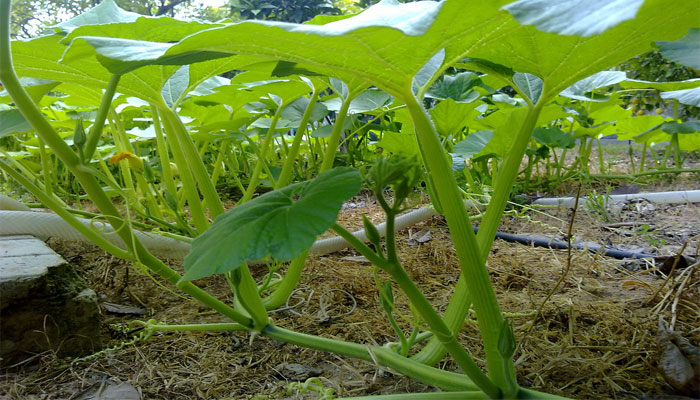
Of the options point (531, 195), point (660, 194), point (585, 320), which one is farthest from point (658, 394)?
point (531, 195)

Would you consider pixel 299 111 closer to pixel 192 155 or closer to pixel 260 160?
pixel 260 160

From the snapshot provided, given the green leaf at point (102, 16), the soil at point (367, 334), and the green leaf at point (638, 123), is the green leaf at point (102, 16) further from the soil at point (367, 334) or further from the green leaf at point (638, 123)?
the green leaf at point (638, 123)

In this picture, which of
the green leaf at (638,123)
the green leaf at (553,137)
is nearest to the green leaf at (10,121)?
the green leaf at (553,137)

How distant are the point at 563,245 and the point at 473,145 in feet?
1.26

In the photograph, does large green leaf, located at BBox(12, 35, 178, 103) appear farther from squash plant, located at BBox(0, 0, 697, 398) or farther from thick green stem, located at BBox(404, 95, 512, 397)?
thick green stem, located at BBox(404, 95, 512, 397)

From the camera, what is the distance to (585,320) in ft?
2.86

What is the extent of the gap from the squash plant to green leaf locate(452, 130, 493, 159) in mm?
767

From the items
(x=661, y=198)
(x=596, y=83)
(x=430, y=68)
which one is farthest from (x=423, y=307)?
(x=661, y=198)

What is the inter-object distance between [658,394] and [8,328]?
98 cm

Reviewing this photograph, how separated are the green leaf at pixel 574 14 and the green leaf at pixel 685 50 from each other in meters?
0.29

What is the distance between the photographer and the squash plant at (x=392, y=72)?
421mm

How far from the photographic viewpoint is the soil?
2.36 feet

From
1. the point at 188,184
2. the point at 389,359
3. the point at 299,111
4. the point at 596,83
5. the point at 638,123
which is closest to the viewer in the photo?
the point at 389,359

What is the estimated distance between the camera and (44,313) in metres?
0.85
